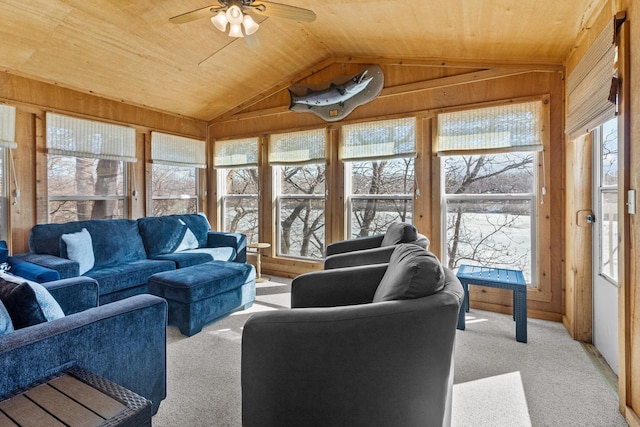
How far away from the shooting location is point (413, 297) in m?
1.32

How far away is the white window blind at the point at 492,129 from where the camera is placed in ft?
10.8

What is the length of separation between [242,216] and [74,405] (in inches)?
176

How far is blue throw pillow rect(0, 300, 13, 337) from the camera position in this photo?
4.08ft

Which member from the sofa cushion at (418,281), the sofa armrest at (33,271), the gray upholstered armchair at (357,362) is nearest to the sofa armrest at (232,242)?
the sofa armrest at (33,271)

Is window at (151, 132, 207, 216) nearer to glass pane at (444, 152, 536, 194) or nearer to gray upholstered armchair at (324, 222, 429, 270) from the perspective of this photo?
gray upholstered armchair at (324, 222, 429, 270)

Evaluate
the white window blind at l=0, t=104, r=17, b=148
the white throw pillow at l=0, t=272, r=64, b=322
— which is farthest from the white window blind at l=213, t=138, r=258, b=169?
the white throw pillow at l=0, t=272, r=64, b=322

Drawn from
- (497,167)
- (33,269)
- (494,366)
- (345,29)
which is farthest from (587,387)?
(33,269)

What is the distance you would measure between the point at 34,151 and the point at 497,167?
5.02m

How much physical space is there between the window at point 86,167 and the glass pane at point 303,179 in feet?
6.90

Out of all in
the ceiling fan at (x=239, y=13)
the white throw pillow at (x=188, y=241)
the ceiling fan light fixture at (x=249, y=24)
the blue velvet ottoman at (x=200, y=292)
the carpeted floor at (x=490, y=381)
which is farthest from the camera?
the white throw pillow at (x=188, y=241)

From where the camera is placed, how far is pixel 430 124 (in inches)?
151

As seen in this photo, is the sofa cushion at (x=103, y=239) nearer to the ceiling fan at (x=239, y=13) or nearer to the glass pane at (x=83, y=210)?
the glass pane at (x=83, y=210)

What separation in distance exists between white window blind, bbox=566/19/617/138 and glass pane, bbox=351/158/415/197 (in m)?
1.64

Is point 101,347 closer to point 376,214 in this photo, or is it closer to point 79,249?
point 79,249
